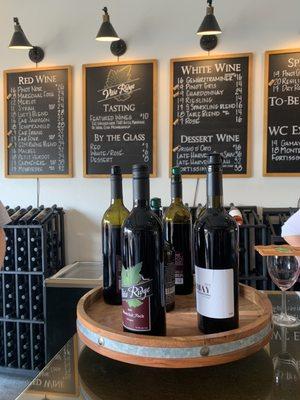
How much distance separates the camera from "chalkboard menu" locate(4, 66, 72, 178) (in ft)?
10.1

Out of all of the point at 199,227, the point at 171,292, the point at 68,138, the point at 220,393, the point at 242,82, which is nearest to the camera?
the point at 220,393

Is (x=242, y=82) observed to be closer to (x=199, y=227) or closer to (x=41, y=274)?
(x=41, y=274)

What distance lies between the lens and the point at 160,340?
75 cm

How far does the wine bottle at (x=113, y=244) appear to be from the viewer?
1.02 m

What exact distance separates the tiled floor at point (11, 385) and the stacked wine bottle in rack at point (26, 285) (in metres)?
0.09

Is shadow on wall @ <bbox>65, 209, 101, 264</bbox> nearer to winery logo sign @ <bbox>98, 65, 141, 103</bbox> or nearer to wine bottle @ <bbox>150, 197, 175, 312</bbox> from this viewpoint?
winery logo sign @ <bbox>98, 65, 141, 103</bbox>

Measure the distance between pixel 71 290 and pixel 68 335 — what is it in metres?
0.30

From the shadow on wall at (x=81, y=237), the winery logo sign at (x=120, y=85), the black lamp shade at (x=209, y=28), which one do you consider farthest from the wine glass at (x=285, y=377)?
the winery logo sign at (x=120, y=85)

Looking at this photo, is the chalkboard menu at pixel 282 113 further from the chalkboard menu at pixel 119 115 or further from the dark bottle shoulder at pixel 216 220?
the dark bottle shoulder at pixel 216 220

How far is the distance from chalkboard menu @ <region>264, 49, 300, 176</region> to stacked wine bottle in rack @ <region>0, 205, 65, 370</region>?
5.39 ft

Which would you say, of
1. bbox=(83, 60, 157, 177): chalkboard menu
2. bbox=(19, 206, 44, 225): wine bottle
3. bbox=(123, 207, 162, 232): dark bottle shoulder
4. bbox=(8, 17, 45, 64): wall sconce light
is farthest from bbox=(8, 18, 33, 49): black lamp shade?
bbox=(123, 207, 162, 232): dark bottle shoulder

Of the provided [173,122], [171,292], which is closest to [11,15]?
[173,122]

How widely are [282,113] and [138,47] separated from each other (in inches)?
45.2

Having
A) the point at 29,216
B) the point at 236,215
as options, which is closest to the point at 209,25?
the point at 236,215
